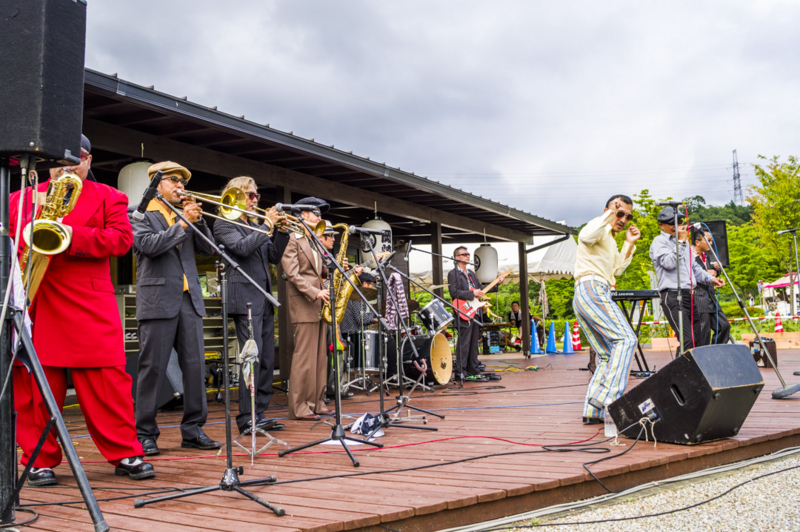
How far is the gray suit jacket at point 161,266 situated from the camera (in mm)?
3486

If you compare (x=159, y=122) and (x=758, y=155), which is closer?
(x=159, y=122)

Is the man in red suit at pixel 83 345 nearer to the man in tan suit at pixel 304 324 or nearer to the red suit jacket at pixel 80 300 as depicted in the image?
the red suit jacket at pixel 80 300

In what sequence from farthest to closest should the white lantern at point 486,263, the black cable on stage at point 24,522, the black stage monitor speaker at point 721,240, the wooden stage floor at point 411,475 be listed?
the white lantern at point 486,263 < the black stage monitor speaker at point 721,240 < the wooden stage floor at point 411,475 < the black cable on stage at point 24,522

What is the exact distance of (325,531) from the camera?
6.88ft

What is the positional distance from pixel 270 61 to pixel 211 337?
2566cm

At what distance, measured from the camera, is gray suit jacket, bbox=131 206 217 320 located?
11.4 feet

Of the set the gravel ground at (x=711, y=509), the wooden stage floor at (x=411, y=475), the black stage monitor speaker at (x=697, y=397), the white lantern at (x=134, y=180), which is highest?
the white lantern at (x=134, y=180)

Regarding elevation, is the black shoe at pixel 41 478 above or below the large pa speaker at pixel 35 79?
below

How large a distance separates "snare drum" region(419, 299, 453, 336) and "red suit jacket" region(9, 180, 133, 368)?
470cm

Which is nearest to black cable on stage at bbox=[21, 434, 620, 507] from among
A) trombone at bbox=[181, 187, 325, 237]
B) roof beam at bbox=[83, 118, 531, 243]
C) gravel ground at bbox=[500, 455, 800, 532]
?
gravel ground at bbox=[500, 455, 800, 532]

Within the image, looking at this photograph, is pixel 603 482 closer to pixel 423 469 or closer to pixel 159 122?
pixel 423 469

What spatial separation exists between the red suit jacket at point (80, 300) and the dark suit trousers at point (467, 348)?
5488 mm

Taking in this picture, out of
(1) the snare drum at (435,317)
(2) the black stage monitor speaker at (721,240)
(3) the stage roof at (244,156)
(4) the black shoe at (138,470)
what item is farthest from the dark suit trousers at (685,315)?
(4) the black shoe at (138,470)

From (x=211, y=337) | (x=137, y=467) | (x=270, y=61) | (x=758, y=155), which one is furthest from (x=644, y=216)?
(x=137, y=467)
